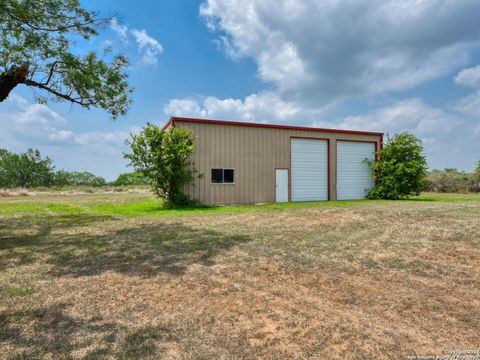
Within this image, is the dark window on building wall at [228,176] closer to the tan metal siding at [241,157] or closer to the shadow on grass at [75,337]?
the tan metal siding at [241,157]

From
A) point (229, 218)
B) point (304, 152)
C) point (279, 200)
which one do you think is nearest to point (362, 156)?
point (304, 152)

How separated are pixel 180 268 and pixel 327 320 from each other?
319 centimetres

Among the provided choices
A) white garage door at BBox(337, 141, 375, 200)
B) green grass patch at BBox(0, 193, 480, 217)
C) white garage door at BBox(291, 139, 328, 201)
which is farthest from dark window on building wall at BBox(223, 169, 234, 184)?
white garage door at BBox(337, 141, 375, 200)

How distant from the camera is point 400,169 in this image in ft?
67.2

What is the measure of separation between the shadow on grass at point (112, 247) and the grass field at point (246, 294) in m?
0.05

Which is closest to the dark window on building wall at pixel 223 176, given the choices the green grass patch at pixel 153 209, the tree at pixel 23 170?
the green grass patch at pixel 153 209

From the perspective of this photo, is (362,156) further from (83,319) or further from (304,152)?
(83,319)

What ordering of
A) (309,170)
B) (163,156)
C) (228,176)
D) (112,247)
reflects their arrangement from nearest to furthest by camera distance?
(112,247) < (163,156) < (228,176) < (309,170)

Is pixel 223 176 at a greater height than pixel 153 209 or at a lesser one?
greater

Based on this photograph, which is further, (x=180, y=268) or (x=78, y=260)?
(x=78, y=260)

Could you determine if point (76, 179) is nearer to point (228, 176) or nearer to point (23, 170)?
point (23, 170)

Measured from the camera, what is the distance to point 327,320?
3727 millimetres

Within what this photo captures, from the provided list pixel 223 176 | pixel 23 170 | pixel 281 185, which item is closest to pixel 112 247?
pixel 223 176

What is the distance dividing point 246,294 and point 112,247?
184 inches
